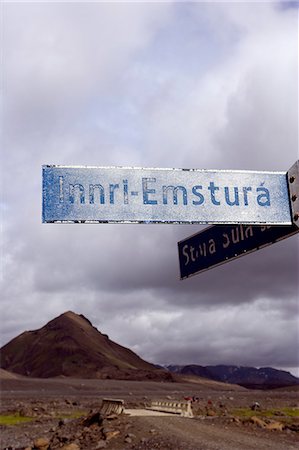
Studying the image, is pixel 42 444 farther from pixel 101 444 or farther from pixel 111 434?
pixel 101 444

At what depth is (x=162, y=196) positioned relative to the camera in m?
4.31

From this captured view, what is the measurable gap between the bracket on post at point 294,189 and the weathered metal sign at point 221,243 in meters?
0.10

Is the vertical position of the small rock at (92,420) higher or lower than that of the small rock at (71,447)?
higher

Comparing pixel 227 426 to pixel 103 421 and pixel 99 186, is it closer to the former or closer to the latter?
pixel 103 421

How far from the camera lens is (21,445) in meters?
→ 25.7

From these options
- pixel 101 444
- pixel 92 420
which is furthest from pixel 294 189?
pixel 92 420

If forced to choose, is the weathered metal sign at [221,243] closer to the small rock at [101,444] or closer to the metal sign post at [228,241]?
the metal sign post at [228,241]

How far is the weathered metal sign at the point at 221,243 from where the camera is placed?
462cm

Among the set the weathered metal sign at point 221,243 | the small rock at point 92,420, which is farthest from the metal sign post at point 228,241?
the small rock at point 92,420

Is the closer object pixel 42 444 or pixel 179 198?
pixel 179 198

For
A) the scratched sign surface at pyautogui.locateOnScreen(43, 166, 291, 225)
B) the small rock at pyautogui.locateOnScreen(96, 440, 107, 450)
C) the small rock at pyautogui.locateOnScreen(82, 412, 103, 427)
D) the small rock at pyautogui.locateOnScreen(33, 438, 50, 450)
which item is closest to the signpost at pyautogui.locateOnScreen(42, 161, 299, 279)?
the scratched sign surface at pyautogui.locateOnScreen(43, 166, 291, 225)

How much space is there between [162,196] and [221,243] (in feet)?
3.52

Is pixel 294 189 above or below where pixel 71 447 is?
above

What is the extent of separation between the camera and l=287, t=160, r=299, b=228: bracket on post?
446cm
